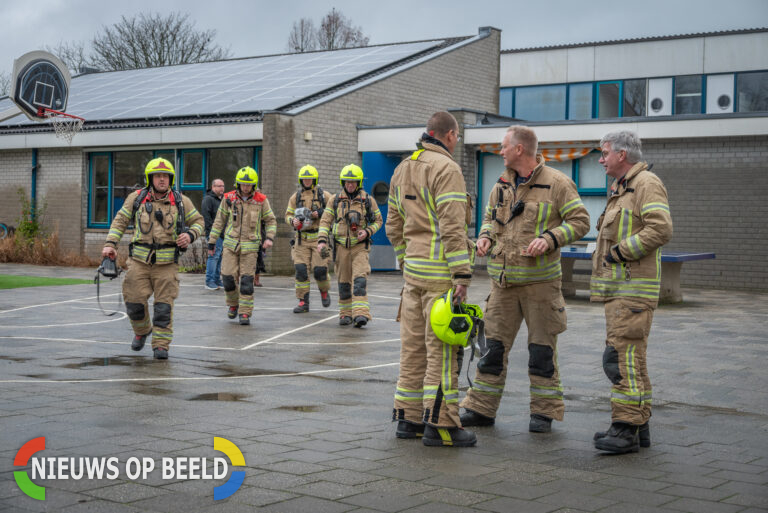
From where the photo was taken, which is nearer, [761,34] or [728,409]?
[728,409]

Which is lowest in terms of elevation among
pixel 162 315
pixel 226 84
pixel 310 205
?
pixel 162 315

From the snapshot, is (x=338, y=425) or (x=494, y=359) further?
(x=494, y=359)

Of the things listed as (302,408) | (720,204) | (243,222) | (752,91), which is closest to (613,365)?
(302,408)

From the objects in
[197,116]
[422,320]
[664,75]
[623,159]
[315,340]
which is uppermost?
[664,75]

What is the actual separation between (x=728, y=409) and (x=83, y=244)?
2181 centimetres

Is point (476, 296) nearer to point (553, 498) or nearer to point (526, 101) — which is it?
point (553, 498)

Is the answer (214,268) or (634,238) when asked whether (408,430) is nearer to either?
(634,238)

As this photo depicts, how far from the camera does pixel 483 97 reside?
96.4ft

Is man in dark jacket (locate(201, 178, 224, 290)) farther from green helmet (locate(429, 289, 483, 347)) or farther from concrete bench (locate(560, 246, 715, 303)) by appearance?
green helmet (locate(429, 289, 483, 347))

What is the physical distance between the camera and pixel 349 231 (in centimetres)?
1262

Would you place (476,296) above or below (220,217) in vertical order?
below

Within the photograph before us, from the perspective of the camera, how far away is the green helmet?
5.84m

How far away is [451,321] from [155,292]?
459cm

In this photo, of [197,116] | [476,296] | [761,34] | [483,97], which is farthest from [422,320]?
[761,34]
